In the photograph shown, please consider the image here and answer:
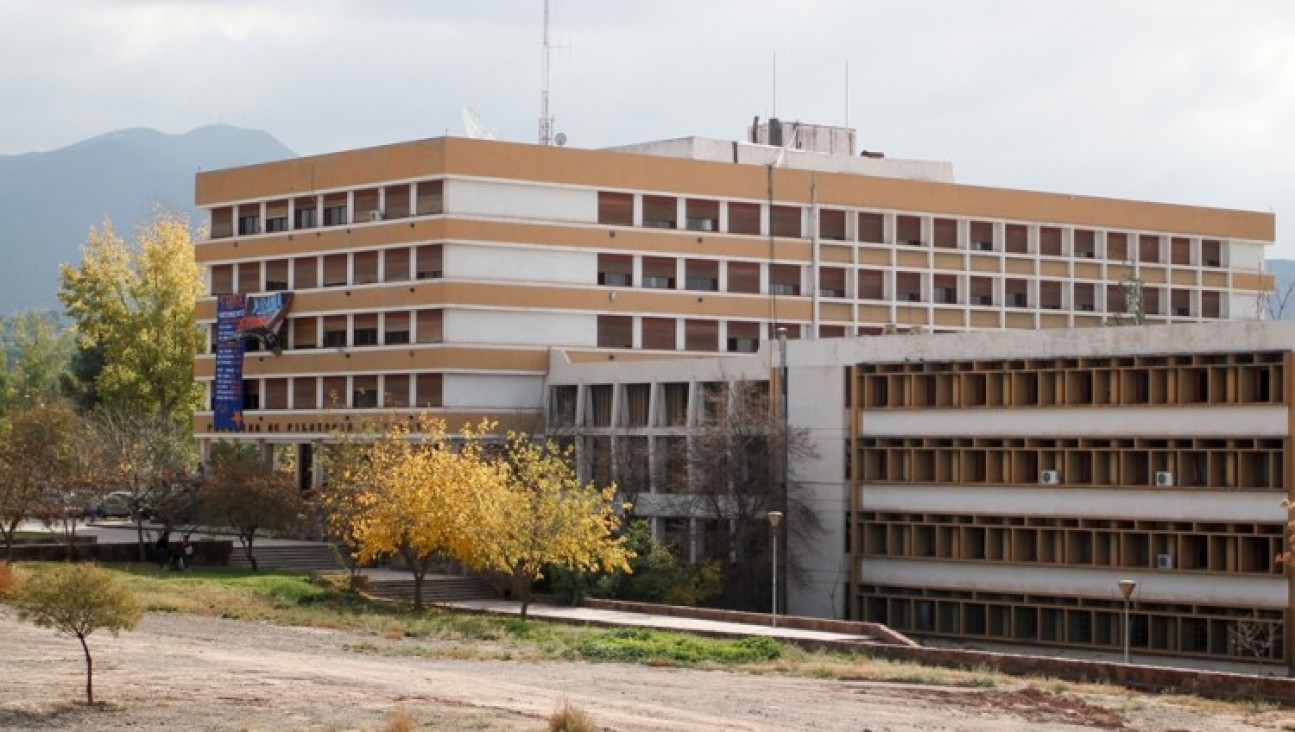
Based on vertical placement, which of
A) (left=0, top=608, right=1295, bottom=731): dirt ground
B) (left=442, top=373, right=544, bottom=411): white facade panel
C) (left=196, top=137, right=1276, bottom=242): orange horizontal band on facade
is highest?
(left=196, top=137, right=1276, bottom=242): orange horizontal band on facade

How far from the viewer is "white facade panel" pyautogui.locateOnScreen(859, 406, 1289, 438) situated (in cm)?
5209

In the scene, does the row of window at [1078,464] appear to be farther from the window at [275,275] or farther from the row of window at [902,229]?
the window at [275,275]

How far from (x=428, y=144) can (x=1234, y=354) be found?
34220mm

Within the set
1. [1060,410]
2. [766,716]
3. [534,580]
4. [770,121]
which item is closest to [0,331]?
[770,121]

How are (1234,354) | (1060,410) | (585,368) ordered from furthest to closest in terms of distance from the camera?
(585,368) → (1060,410) → (1234,354)

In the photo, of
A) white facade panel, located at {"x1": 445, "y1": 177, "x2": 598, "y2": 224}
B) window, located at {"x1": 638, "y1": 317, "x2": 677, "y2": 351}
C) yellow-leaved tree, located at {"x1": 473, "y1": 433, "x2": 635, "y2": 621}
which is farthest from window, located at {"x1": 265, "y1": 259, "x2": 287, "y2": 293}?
yellow-leaved tree, located at {"x1": 473, "y1": 433, "x2": 635, "y2": 621}

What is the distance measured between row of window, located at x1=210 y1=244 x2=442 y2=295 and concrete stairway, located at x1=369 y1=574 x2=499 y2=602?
13941mm

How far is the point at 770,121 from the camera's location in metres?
88.3

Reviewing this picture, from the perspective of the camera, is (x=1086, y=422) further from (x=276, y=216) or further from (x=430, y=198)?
(x=276, y=216)

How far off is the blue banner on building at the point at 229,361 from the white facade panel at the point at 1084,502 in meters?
34.0

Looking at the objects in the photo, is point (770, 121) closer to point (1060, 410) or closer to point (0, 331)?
point (1060, 410)

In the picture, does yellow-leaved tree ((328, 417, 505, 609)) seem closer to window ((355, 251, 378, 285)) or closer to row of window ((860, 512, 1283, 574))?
row of window ((860, 512, 1283, 574))

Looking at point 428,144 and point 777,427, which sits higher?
point 428,144

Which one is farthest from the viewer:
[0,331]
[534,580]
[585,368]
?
[0,331]
